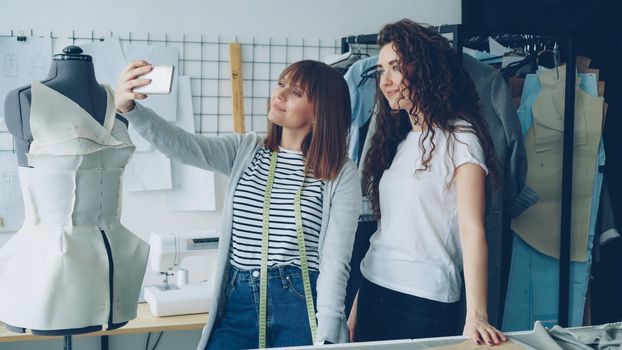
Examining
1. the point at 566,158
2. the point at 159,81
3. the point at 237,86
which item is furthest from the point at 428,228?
the point at 237,86

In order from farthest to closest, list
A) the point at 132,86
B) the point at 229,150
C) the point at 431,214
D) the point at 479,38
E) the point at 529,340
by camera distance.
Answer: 1. the point at 479,38
2. the point at 229,150
3. the point at 431,214
4. the point at 132,86
5. the point at 529,340

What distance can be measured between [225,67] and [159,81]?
4.58ft

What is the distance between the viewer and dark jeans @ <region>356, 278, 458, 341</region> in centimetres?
211

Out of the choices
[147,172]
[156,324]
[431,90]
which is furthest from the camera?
[147,172]

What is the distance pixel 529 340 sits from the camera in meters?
1.74

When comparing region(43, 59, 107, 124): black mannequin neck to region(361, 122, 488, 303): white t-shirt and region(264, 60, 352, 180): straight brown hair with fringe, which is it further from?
region(361, 122, 488, 303): white t-shirt

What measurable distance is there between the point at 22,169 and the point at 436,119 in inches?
42.5

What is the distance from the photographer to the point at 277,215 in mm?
2182

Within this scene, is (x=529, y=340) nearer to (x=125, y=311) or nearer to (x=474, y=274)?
(x=474, y=274)

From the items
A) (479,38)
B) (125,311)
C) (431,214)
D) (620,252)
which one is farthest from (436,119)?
(620,252)

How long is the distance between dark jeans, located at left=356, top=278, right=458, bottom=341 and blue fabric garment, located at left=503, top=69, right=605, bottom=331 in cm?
97

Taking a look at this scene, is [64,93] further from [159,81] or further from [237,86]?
[237,86]

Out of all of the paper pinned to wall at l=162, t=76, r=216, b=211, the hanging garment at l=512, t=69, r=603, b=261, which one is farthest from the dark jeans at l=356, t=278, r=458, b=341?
the paper pinned to wall at l=162, t=76, r=216, b=211

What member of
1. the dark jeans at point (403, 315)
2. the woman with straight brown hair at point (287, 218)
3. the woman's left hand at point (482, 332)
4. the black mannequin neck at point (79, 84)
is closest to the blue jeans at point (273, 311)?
the woman with straight brown hair at point (287, 218)
